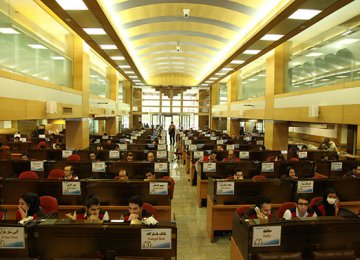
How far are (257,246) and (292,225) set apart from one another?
445 mm

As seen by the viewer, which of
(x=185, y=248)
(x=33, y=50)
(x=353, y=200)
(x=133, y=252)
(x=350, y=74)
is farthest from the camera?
(x=33, y=50)

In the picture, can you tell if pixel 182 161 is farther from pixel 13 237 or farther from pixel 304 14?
pixel 13 237

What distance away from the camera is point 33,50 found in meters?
8.22

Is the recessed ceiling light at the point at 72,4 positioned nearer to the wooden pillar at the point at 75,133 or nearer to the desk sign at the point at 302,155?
the wooden pillar at the point at 75,133

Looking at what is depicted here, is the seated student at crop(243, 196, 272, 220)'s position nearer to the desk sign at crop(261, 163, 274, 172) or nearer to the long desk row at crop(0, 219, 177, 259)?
the long desk row at crop(0, 219, 177, 259)

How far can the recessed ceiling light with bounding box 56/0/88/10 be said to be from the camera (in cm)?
677

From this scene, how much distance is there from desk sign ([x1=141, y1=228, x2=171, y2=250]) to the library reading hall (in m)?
0.01

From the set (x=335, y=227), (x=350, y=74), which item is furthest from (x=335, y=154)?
(x=335, y=227)

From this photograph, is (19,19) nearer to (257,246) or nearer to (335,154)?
(257,246)

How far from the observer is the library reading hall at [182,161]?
344 cm

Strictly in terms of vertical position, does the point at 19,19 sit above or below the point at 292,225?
above

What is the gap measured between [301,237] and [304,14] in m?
5.65

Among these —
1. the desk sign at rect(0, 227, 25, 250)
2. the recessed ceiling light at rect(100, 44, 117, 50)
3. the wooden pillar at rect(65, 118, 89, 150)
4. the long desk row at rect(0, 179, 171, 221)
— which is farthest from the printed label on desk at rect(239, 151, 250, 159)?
the desk sign at rect(0, 227, 25, 250)

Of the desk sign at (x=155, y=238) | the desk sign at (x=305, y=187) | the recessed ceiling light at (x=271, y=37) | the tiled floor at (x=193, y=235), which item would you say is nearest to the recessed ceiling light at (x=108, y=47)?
the recessed ceiling light at (x=271, y=37)
